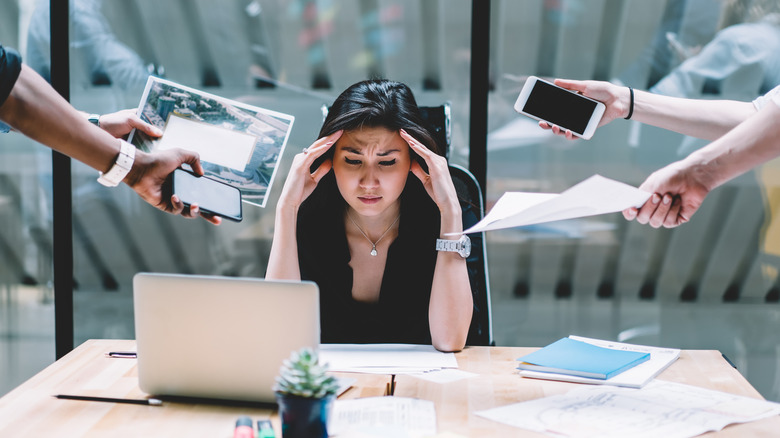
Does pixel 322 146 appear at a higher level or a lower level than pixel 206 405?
higher

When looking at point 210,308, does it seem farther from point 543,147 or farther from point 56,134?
point 543,147

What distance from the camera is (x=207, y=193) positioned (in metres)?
1.61

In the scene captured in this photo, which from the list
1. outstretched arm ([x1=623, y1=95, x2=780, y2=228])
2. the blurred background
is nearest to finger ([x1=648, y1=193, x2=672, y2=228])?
outstretched arm ([x1=623, y1=95, x2=780, y2=228])

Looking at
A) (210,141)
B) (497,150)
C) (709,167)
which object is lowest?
(709,167)

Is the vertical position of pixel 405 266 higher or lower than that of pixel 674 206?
lower

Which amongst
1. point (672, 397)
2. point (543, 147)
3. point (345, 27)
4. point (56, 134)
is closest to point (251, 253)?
point (345, 27)

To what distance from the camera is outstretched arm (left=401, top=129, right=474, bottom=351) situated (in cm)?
161

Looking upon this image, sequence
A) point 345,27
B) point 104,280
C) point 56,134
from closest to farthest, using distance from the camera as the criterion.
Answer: point 56,134 → point 345,27 → point 104,280

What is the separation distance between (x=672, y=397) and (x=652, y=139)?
376cm

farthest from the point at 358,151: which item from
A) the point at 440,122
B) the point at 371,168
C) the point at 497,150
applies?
the point at 497,150

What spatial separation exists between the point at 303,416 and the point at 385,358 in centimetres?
48

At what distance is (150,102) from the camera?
174cm

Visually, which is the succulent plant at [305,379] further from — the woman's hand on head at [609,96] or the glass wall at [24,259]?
the glass wall at [24,259]

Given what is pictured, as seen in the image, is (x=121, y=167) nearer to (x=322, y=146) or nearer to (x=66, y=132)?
(x=66, y=132)
